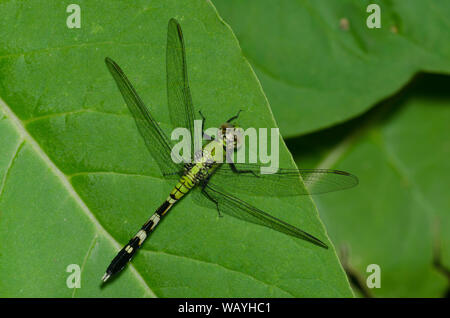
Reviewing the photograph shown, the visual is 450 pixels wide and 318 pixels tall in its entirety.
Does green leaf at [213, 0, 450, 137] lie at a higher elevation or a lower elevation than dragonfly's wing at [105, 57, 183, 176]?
higher

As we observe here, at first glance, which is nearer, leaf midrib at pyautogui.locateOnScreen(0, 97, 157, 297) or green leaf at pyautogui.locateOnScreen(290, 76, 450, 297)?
leaf midrib at pyautogui.locateOnScreen(0, 97, 157, 297)

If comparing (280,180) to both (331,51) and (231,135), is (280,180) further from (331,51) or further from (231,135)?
(331,51)

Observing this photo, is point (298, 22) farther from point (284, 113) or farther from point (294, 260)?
point (294, 260)

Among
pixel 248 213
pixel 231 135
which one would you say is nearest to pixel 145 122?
pixel 231 135

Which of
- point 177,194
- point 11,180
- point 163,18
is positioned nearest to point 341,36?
point 163,18

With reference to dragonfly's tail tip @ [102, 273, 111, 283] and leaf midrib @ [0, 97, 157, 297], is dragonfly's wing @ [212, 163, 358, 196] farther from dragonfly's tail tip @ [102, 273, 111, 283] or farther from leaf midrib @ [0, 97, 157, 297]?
dragonfly's tail tip @ [102, 273, 111, 283]

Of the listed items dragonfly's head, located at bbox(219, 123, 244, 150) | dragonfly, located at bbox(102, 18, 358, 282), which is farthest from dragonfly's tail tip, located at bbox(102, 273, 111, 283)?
dragonfly's head, located at bbox(219, 123, 244, 150)

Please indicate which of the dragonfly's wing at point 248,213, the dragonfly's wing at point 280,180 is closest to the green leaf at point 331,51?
the dragonfly's wing at point 280,180

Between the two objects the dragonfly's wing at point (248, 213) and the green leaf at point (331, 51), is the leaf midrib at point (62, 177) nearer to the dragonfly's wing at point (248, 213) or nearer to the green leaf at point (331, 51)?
the dragonfly's wing at point (248, 213)
